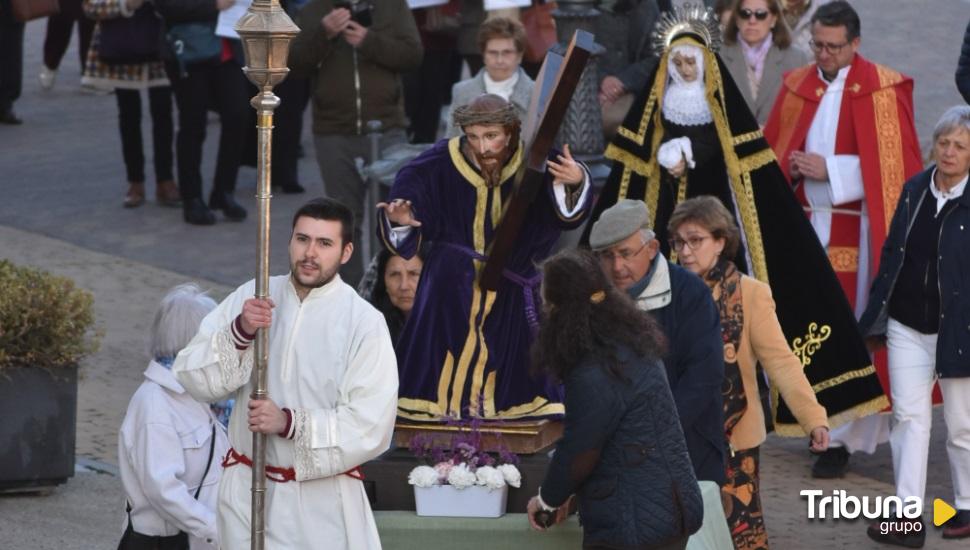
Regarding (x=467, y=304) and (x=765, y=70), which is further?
(x=765, y=70)

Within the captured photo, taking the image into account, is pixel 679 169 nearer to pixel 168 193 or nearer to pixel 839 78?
pixel 839 78

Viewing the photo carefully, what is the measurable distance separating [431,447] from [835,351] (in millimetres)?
2952

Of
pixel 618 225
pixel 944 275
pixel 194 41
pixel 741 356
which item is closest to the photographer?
pixel 618 225

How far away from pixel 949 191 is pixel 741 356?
177 centimetres

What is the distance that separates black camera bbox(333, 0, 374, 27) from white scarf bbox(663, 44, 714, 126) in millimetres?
2625

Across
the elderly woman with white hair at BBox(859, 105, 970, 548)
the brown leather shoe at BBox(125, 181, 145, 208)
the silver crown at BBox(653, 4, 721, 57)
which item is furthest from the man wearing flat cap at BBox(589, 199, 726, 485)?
the brown leather shoe at BBox(125, 181, 145, 208)

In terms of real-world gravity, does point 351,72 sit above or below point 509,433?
above

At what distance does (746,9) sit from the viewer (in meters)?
11.0

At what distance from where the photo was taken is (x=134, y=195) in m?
14.5

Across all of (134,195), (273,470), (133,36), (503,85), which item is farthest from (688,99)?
(134,195)

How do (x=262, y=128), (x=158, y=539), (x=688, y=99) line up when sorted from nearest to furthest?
(x=262, y=128) → (x=158, y=539) → (x=688, y=99)

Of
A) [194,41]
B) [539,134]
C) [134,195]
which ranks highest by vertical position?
[539,134]

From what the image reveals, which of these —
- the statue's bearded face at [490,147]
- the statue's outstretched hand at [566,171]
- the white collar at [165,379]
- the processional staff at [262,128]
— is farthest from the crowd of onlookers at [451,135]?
the processional staff at [262,128]

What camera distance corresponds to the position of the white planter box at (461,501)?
7.32 meters
